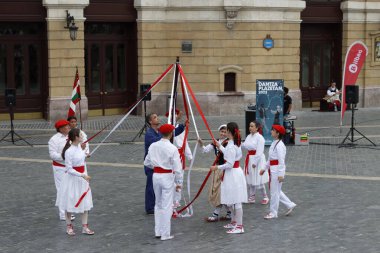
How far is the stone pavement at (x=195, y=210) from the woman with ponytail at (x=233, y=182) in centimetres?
30

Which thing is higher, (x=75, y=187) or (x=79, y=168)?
(x=79, y=168)

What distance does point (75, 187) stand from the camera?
1202cm

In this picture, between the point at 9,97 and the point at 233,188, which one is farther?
the point at 9,97

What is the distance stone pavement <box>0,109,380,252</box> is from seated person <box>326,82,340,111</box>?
10.5 m

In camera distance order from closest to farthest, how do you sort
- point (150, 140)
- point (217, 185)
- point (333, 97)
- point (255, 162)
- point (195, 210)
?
point (217, 185), point (150, 140), point (195, 210), point (255, 162), point (333, 97)

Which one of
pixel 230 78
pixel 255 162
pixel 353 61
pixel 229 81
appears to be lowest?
pixel 255 162

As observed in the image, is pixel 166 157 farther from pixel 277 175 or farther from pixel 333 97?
pixel 333 97

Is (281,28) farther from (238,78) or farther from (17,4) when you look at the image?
(17,4)

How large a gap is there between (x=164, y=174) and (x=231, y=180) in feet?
4.00

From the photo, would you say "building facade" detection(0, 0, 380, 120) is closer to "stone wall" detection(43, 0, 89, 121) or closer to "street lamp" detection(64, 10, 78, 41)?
"stone wall" detection(43, 0, 89, 121)

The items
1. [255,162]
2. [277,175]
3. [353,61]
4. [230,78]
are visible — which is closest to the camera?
[277,175]

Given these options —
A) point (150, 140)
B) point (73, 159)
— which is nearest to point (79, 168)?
point (73, 159)

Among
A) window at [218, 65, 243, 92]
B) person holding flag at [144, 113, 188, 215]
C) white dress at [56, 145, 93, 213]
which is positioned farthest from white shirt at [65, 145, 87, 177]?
window at [218, 65, 243, 92]

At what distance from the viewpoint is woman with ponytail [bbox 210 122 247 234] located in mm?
12211
